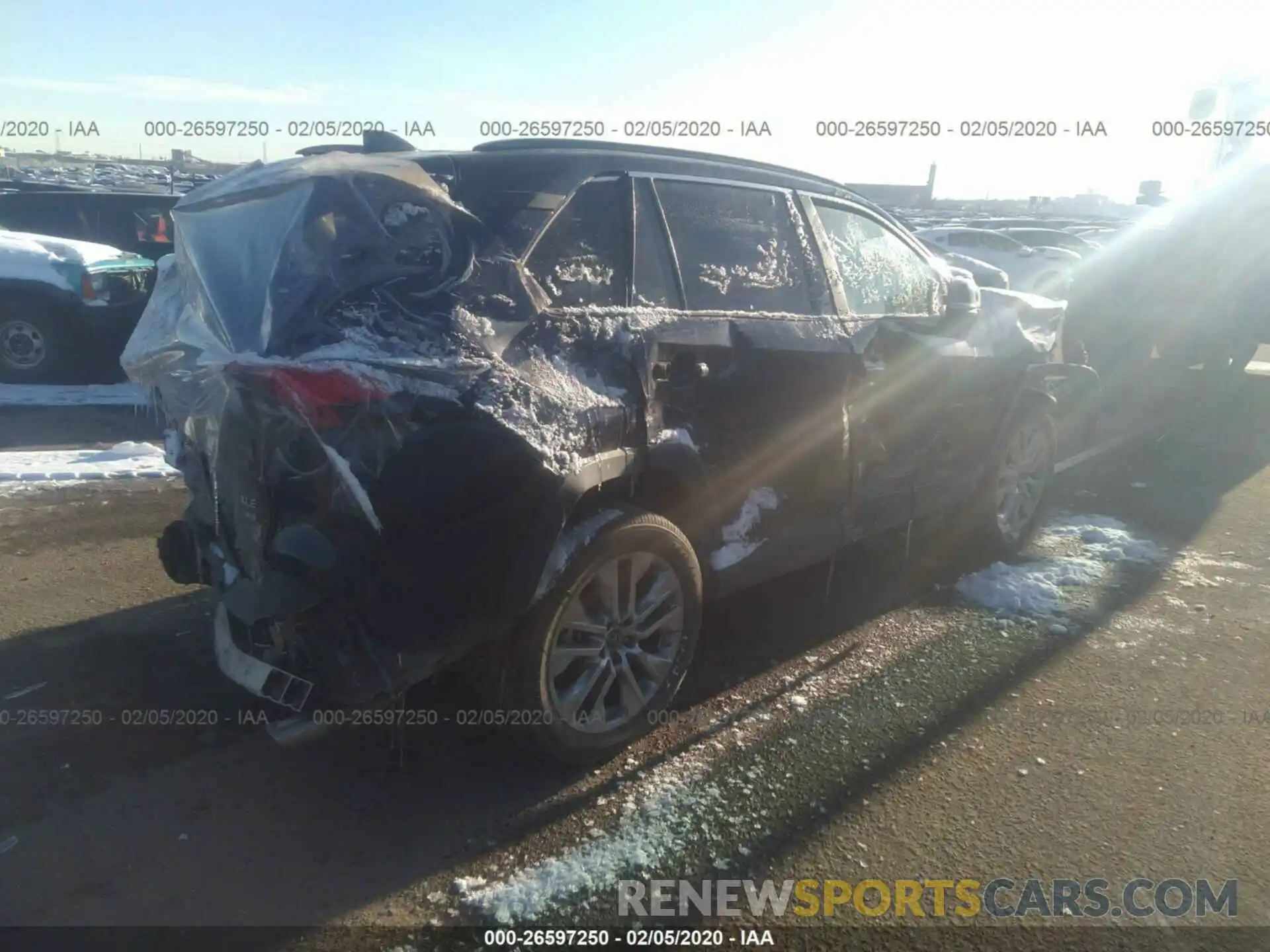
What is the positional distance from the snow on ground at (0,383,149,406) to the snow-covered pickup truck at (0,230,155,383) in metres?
0.16

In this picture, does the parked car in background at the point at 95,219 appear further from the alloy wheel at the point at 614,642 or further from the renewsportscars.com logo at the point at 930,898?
the renewsportscars.com logo at the point at 930,898

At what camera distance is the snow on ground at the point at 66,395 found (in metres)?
8.62

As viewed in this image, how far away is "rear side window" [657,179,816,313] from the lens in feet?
11.6

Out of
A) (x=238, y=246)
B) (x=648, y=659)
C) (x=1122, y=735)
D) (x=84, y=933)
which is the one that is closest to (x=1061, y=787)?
(x=1122, y=735)

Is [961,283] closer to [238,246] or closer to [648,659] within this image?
[648,659]

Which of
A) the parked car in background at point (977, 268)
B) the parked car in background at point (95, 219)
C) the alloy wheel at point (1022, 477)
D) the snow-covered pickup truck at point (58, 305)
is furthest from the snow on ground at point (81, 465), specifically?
the parked car in background at point (977, 268)

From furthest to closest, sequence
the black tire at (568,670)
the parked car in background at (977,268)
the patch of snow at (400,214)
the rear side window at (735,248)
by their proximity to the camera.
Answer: the parked car in background at (977,268) → the rear side window at (735,248) → the black tire at (568,670) → the patch of snow at (400,214)

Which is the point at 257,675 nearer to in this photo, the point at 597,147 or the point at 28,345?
the point at 597,147

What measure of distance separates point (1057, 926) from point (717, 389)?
1.98m

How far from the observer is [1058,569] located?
5.32 meters

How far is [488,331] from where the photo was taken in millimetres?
2807

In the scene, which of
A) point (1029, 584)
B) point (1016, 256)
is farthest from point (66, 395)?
point (1016, 256)

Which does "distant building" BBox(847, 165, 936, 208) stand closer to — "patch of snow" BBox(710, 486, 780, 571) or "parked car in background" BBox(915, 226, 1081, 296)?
"parked car in background" BBox(915, 226, 1081, 296)

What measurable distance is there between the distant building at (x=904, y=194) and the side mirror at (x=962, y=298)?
2892 centimetres
